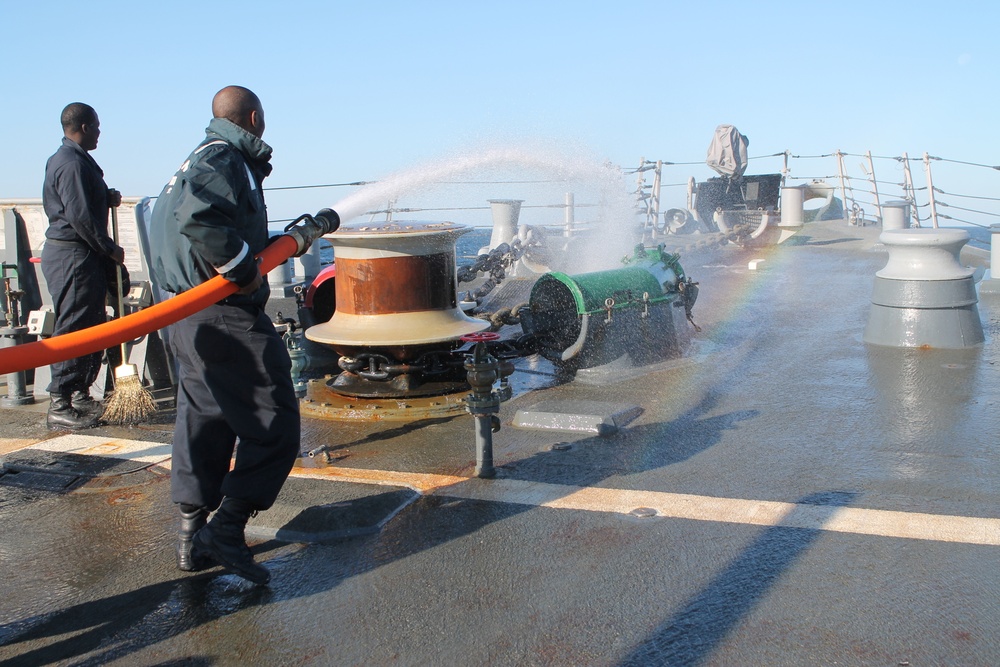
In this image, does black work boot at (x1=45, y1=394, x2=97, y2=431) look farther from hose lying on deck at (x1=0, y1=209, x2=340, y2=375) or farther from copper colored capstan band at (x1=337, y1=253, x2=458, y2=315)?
hose lying on deck at (x1=0, y1=209, x2=340, y2=375)

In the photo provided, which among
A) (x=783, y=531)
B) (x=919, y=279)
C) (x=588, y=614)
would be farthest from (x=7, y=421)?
(x=919, y=279)

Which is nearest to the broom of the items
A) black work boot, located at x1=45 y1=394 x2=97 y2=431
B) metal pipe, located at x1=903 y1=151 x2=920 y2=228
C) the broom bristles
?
the broom bristles

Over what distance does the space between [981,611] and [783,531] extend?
32.3 inches

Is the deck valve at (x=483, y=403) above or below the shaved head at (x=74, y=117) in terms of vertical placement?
below

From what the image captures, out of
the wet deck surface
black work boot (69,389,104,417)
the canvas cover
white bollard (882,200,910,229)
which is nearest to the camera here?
the wet deck surface

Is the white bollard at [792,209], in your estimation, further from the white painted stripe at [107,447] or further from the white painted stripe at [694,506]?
the white painted stripe at [107,447]

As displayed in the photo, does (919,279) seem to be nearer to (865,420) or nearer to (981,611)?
(865,420)

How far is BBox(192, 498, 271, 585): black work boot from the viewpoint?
3.22 meters

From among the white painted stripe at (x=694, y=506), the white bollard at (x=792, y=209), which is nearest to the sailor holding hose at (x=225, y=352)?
the white painted stripe at (x=694, y=506)

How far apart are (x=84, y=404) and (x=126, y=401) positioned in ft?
1.00

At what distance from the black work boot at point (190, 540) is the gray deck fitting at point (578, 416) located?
225 centimetres

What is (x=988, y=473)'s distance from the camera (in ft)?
13.6

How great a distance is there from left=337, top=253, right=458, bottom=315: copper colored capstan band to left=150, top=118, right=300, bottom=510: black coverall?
2.21 metres

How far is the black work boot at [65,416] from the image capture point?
18.6 ft
